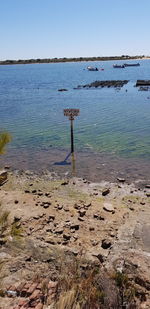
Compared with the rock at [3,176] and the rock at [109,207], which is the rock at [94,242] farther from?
the rock at [3,176]

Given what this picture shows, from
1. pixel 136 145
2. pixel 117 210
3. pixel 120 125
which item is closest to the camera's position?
pixel 117 210

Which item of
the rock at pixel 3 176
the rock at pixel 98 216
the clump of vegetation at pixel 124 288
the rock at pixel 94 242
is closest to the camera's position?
the clump of vegetation at pixel 124 288

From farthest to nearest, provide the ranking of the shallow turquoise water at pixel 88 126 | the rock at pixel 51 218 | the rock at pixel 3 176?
the shallow turquoise water at pixel 88 126 → the rock at pixel 3 176 → the rock at pixel 51 218

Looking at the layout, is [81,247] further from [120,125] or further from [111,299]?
[120,125]

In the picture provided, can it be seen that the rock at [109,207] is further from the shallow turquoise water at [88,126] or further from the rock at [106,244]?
the shallow turquoise water at [88,126]

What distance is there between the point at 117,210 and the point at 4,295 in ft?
21.5

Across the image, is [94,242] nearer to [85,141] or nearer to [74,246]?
[74,246]

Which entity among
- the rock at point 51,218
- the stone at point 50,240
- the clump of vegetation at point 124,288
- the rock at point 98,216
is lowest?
the rock at point 98,216

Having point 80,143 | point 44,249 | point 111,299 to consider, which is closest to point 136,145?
point 80,143

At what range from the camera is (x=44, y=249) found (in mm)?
8703

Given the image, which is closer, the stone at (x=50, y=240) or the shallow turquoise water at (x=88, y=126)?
the stone at (x=50, y=240)

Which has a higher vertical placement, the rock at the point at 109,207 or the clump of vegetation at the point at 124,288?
the clump of vegetation at the point at 124,288

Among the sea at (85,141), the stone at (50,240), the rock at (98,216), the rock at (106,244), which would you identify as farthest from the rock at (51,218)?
the sea at (85,141)

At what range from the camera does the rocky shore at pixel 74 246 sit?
665cm
